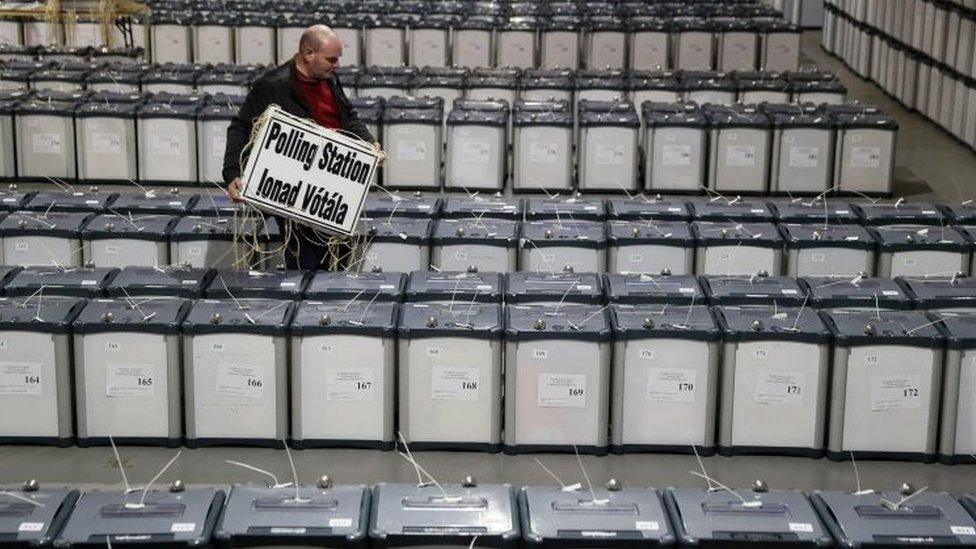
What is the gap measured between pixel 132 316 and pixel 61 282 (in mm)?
899

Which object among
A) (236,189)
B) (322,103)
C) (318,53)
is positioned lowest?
(236,189)

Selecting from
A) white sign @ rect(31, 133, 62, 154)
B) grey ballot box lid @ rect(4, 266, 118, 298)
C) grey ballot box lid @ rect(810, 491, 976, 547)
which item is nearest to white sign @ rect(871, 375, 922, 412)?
grey ballot box lid @ rect(810, 491, 976, 547)

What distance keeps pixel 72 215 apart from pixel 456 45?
463 inches

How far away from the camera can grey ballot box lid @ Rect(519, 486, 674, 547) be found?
532 centimetres

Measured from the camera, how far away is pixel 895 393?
25.2 ft

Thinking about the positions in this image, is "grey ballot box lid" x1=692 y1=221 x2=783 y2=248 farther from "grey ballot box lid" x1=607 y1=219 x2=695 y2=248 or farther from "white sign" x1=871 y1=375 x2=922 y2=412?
"white sign" x1=871 y1=375 x2=922 y2=412

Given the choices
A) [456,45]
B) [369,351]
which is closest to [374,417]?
[369,351]

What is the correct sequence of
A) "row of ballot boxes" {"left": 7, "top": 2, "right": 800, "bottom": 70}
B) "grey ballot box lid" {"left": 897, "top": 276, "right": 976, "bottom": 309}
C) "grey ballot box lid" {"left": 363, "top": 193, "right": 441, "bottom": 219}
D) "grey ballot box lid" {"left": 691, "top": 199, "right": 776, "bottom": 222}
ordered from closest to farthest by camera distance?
1. "grey ballot box lid" {"left": 897, "top": 276, "right": 976, "bottom": 309}
2. "grey ballot box lid" {"left": 363, "top": 193, "right": 441, "bottom": 219}
3. "grey ballot box lid" {"left": 691, "top": 199, "right": 776, "bottom": 222}
4. "row of ballot boxes" {"left": 7, "top": 2, "right": 800, "bottom": 70}

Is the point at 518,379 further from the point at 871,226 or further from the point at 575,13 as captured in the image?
the point at 575,13

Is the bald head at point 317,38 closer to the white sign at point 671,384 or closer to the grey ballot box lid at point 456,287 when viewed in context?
the grey ballot box lid at point 456,287

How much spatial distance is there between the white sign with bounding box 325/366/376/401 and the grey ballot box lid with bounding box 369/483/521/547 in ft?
6.69

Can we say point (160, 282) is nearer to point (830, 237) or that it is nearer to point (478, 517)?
point (478, 517)

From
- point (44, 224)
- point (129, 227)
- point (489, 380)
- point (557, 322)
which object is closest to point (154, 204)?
point (129, 227)

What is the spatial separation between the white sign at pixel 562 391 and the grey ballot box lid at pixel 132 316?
199 cm
